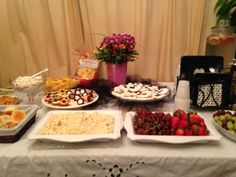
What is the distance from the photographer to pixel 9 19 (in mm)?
1524

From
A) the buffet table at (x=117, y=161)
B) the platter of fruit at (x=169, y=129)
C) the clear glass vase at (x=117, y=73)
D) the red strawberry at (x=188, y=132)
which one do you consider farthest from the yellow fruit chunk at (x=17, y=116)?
the red strawberry at (x=188, y=132)

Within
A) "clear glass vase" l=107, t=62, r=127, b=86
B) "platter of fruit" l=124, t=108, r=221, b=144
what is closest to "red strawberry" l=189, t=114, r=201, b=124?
"platter of fruit" l=124, t=108, r=221, b=144

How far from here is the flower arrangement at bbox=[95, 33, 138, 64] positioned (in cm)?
123

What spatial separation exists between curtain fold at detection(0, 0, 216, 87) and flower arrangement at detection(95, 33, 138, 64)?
29 centimetres

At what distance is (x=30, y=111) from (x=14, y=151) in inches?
8.7

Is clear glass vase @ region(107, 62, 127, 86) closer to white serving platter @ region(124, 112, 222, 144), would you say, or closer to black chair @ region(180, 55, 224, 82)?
black chair @ region(180, 55, 224, 82)

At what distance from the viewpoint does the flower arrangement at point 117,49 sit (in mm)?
1229

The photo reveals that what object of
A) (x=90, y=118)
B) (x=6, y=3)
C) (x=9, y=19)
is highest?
(x=6, y=3)

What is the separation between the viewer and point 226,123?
0.82m

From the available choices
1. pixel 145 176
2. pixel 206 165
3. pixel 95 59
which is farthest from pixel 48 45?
pixel 206 165

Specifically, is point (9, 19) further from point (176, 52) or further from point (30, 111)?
point (176, 52)

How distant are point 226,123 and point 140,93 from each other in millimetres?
433

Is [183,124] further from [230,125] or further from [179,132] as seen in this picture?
[230,125]

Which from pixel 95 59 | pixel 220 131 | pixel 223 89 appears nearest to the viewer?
pixel 220 131
